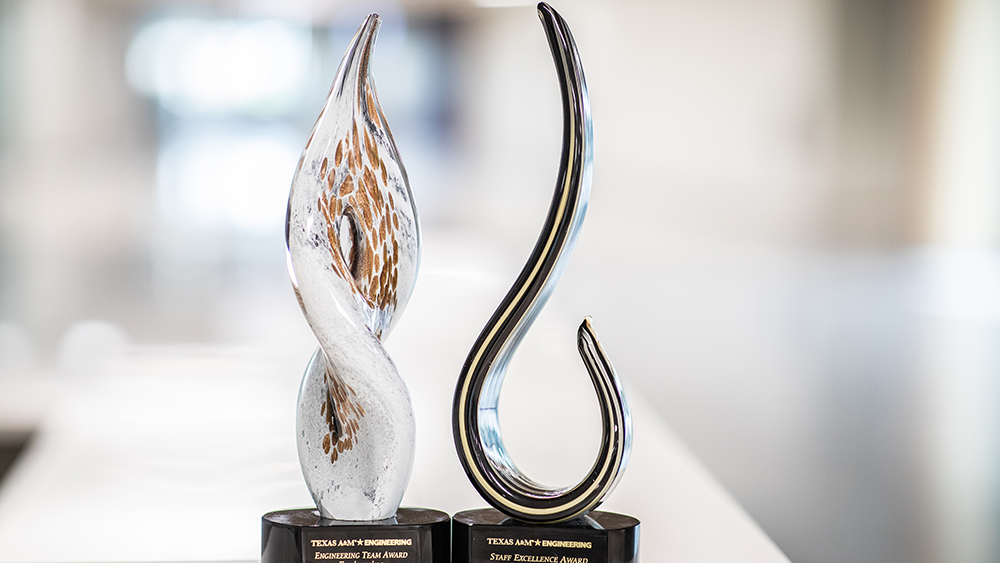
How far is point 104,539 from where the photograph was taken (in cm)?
175

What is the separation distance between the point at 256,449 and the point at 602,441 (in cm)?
138

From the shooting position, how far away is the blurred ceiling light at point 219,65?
9.01ft

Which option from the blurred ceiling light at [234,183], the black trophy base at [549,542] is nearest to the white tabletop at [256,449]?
the blurred ceiling light at [234,183]

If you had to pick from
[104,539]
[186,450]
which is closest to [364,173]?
[104,539]

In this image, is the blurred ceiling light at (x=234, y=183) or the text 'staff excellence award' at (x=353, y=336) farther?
the blurred ceiling light at (x=234, y=183)

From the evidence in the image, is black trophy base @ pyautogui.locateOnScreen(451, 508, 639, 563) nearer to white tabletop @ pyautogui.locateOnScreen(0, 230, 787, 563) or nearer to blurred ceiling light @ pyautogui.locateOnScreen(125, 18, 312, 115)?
white tabletop @ pyautogui.locateOnScreen(0, 230, 787, 563)

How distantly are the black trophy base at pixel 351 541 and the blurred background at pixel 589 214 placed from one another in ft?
5.01

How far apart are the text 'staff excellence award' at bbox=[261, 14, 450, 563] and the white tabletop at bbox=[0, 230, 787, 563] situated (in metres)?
0.64

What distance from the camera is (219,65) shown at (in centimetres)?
276

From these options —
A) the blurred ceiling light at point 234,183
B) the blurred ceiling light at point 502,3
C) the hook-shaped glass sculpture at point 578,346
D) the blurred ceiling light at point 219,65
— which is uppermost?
the blurred ceiling light at point 502,3

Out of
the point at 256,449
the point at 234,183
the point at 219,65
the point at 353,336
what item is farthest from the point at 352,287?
the point at 219,65

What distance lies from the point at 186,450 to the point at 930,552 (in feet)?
6.24

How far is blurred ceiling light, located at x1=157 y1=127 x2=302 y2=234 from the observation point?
2.72 m

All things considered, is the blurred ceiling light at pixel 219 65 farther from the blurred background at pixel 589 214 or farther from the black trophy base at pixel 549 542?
the black trophy base at pixel 549 542
